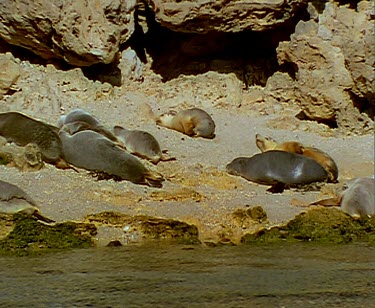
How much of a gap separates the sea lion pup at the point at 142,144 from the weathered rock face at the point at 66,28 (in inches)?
65.9

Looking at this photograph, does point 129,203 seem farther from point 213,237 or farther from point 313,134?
point 313,134

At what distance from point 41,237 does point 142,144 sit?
2.89m

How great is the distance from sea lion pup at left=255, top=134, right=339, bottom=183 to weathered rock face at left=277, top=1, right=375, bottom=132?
1104 millimetres

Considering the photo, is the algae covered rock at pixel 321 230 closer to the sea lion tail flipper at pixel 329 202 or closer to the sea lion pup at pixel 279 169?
the sea lion tail flipper at pixel 329 202

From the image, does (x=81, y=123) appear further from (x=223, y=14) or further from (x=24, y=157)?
(x=223, y=14)

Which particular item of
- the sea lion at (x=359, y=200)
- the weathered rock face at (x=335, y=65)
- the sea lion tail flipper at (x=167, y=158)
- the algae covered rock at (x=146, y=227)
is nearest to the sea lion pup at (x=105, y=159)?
the sea lion tail flipper at (x=167, y=158)

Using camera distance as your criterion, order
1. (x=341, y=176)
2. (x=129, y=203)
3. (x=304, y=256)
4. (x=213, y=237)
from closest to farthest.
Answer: (x=304, y=256) → (x=213, y=237) → (x=129, y=203) → (x=341, y=176)

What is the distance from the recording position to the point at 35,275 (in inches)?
163

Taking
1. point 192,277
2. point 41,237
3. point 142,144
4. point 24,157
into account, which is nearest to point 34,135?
point 24,157

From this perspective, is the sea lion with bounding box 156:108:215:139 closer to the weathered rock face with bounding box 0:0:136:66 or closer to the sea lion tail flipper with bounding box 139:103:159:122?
the sea lion tail flipper with bounding box 139:103:159:122

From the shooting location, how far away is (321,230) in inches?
235

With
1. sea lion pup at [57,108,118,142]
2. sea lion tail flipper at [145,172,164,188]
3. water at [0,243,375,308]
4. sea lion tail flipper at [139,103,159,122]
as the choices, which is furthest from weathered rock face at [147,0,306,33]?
water at [0,243,375,308]

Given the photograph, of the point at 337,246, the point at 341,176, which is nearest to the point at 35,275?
the point at 337,246

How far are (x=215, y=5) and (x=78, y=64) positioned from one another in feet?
6.12
